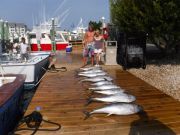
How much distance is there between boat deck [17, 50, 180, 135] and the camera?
5.95 m

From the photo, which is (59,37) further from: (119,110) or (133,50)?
(119,110)

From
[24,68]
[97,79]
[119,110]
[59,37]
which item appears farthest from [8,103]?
[59,37]

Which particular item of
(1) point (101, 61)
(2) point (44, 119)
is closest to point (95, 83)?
(2) point (44, 119)

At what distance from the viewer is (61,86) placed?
33.3 feet

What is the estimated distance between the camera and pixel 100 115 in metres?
6.77

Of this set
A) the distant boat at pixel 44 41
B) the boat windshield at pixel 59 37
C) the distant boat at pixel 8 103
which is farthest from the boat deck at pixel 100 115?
the boat windshield at pixel 59 37

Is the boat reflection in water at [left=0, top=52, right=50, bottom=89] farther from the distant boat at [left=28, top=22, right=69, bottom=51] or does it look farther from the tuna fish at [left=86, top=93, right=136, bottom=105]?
the distant boat at [left=28, top=22, right=69, bottom=51]

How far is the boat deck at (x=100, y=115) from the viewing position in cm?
595

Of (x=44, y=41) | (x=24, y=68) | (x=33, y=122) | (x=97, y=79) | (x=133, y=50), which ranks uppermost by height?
(x=44, y=41)

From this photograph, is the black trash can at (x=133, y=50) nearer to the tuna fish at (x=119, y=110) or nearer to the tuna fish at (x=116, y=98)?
the tuna fish at (x=116, y=98)

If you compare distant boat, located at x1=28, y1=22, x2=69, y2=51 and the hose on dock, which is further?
distant boat, located at x1=28, y1=22, x2=69, y2=51

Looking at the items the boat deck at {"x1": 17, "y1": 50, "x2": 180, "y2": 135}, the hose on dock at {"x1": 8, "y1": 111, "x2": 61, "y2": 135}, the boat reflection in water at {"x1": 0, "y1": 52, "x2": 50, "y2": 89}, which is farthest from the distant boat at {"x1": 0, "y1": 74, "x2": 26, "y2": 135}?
the boat reflection in water at {"x1": 0, "y1": 52, "x2": 50, "y2": 89}

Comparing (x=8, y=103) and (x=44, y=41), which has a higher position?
(x=44, y=41)

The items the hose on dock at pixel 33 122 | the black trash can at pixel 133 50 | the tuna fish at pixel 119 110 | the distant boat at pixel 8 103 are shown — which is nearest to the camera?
the hose on dock at pixel 33 122
